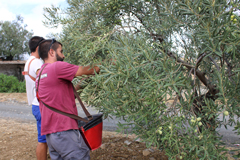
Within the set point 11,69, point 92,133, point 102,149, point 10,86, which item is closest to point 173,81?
point 92,133

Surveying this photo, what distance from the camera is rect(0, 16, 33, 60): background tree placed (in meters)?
29.7

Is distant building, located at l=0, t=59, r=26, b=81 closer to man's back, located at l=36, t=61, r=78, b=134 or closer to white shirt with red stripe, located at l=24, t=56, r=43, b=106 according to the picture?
white shirt with red stripe, located at l=24, t=56, r=43, b=106

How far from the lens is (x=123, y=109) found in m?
2.02

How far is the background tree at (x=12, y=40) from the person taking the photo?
29672 millimetres

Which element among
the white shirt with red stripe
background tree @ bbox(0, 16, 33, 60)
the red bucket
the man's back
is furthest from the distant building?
the red bucket

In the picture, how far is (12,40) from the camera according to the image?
30.0 metres

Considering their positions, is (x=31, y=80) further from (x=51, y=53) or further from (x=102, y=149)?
(x=102, y=149)

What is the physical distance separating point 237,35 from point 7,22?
3588cm

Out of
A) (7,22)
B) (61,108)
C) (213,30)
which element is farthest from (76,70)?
(7,22)

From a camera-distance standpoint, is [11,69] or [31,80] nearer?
[31,80]

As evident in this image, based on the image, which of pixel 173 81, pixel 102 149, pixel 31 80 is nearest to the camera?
pixel 173 81

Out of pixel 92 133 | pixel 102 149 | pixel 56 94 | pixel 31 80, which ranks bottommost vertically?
pixel 102 149

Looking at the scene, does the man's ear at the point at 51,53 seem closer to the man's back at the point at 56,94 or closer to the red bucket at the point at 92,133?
the man's back at the point at 56,94

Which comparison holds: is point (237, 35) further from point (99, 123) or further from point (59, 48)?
point (59, 48)
